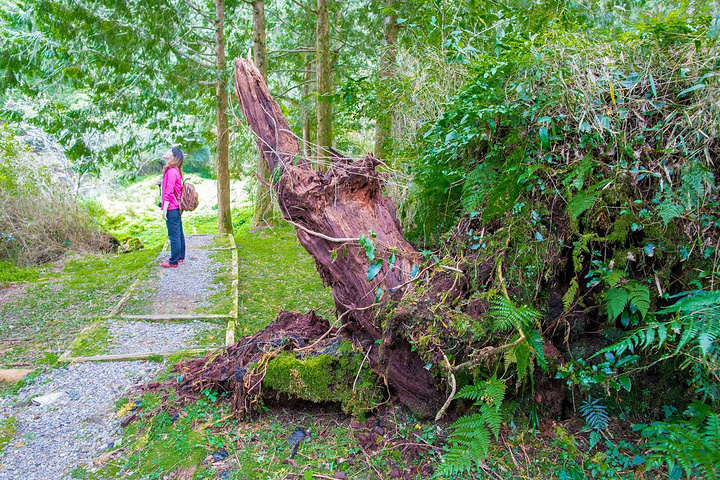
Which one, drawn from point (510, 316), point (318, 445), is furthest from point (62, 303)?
point (510, 316)

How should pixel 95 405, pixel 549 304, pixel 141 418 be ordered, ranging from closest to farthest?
pixel 549 304 → pixel 141 418 → pixel 95 405

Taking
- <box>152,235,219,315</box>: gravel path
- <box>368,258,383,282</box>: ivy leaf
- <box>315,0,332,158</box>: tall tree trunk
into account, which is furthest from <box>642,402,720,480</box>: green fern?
<box>315,0,332,158</box>: tall tree trunk

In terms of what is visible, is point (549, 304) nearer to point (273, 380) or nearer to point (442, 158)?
point (442, 158)

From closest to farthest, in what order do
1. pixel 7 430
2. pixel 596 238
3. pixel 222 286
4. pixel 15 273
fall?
pixel 596 238 → pixel 7 430 → pixel 222 286 → pixel 15 273

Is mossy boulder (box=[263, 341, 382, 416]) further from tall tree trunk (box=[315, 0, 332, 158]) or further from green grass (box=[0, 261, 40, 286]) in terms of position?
green grass (box=[0, 261, 40, 286])

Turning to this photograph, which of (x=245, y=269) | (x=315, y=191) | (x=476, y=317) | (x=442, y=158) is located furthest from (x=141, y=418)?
(x=245, y=269)

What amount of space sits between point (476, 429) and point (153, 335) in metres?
4.03

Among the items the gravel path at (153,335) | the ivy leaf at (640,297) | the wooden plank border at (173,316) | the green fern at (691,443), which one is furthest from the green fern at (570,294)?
the wooden plank border at (173,316)

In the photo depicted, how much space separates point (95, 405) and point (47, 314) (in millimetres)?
3310

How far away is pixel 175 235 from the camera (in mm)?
8086

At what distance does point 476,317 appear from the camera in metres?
2.74

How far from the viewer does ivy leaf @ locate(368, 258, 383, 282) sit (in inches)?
117

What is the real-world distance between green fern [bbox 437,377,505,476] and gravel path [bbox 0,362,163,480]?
239cm

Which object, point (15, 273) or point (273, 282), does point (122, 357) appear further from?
point (15, 273)
